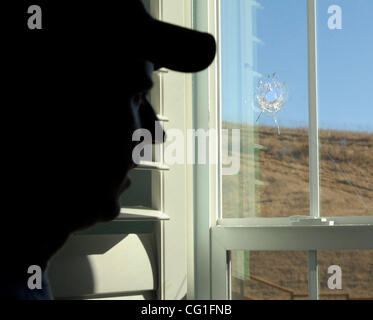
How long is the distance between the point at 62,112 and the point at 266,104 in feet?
4.06

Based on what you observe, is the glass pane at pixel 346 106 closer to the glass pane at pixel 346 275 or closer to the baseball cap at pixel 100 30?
the glass pane at pixel 346 275

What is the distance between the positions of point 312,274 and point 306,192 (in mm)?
205

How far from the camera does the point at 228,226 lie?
A: 6.05 ft

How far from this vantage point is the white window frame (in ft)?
5.54

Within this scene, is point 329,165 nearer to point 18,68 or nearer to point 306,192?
point 306,192

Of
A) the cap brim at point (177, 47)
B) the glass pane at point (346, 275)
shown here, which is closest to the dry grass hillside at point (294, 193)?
the glass pane at point (346, 275)

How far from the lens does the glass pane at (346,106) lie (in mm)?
1709

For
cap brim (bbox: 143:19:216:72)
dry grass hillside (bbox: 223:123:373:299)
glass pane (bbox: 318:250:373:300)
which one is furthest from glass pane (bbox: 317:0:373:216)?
cap brim (bbox: 143:19:216:72)

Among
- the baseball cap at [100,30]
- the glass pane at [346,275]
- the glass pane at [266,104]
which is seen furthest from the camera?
the glass pane at [266,104]

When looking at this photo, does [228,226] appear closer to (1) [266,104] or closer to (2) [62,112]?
(1) [266,104]

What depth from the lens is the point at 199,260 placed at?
1855 millimetres

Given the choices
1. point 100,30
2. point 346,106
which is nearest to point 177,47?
point 100,30

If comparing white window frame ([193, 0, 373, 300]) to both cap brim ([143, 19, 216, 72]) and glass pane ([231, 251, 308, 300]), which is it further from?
cap brim ([143, 19, 216, 72])

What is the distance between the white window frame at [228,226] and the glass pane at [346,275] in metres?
0.02
